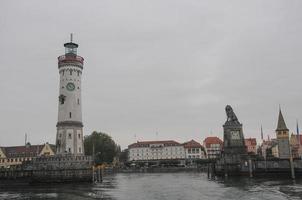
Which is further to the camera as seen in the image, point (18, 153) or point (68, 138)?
point (18, 153)

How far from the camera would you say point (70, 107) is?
74.9 metres

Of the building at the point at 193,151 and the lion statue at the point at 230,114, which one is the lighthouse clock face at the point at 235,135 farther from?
the building at the point at 193,151

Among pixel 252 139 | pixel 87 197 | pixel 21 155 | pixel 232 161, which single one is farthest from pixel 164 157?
pixel 87 197

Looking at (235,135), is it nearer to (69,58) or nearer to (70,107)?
(70,107)

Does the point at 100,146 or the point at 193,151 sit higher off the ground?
the point at 100,146

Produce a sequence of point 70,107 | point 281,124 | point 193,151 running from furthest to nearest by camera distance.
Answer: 1. point 193,151
2. point 281,124
3. point 70,107

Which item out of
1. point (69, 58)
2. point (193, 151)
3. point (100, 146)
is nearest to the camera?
point (69, 58)

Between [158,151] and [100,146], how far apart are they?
53.6 metres

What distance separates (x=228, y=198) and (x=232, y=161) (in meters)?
46.4

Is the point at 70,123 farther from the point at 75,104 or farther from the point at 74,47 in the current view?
the point at 74,47

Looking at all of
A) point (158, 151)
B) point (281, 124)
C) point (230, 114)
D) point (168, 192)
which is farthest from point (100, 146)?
point (168, 192)

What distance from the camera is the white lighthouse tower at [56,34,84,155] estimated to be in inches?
2904

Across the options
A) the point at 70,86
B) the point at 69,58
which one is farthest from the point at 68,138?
the point at 69,58

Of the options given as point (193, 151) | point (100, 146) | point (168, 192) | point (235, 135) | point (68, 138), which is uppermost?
point (235, 135)
